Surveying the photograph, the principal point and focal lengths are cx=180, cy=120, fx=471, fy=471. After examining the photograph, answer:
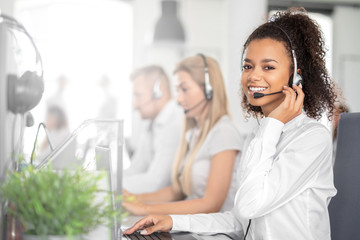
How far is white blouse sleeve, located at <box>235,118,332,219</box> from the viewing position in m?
1.14

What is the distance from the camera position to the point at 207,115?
7.13ft

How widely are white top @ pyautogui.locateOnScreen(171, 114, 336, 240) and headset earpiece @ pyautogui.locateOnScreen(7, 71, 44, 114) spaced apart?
536mm

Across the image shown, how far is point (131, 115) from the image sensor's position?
24.3ft

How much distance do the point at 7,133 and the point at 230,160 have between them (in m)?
1.20

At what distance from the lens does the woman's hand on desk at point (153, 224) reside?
123 centimetres

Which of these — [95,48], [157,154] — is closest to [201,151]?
[157,154]

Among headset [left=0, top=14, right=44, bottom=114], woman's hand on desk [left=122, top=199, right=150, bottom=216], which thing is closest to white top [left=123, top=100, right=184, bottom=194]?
woman's hand on desk [left=122, top=199, right=150, bottom=216]

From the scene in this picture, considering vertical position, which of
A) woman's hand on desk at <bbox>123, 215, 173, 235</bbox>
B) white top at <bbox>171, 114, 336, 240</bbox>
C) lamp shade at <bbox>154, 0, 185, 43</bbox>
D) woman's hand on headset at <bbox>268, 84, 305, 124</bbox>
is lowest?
woman's hand on desk at <bbox>123, 215, 173, 235</bbox>

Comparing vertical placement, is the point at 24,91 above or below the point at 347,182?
above

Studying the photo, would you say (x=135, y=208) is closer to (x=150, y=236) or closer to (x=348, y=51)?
(x=150, y=236)

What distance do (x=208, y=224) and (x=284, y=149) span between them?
32 cm

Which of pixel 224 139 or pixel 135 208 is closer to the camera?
pixel 135 208

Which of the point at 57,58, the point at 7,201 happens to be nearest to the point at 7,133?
the point at 7,201

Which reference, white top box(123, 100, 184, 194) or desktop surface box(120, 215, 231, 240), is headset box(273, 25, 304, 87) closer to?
desktop surface box(120, 215, 231, 240)
